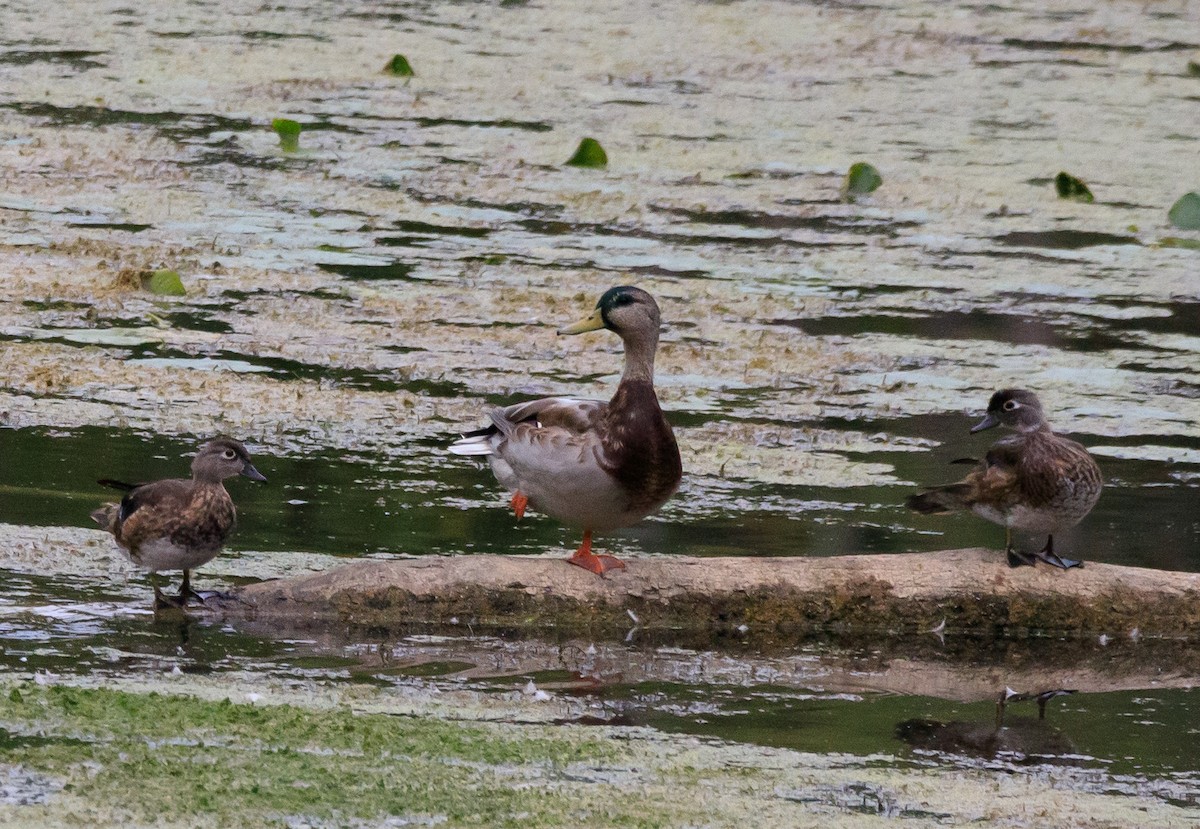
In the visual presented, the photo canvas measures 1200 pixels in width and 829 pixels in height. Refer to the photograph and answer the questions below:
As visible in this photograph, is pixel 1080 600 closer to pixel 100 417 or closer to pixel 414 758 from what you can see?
pixel 414 758

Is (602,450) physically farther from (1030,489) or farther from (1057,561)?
(1057,561)

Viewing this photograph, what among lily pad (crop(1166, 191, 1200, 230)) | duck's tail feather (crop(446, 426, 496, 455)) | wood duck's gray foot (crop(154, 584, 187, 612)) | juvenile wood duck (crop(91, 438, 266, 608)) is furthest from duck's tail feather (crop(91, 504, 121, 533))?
lily pad (crop(1166, 191, 1200, 230))

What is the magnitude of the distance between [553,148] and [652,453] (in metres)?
8.21

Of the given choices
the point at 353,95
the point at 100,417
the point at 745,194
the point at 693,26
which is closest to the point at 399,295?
the point at 100,417

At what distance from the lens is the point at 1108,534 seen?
283 inches

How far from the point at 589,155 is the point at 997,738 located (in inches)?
332

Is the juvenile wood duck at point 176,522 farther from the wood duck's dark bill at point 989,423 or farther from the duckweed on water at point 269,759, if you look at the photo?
the wood duck's dark bill at point 989,423

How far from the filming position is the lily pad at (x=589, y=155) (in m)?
13.2

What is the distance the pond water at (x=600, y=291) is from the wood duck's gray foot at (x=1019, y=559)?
76 mm

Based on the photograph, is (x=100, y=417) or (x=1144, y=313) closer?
(x=100, y=417)

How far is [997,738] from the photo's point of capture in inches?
209

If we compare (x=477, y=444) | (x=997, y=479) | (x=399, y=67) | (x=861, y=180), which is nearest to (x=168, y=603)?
(x=477, y=444)

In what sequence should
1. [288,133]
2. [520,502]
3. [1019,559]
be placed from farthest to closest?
[288,133] < [520,502] < [1019,559]

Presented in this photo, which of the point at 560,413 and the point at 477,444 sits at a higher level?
the point at 560,413
